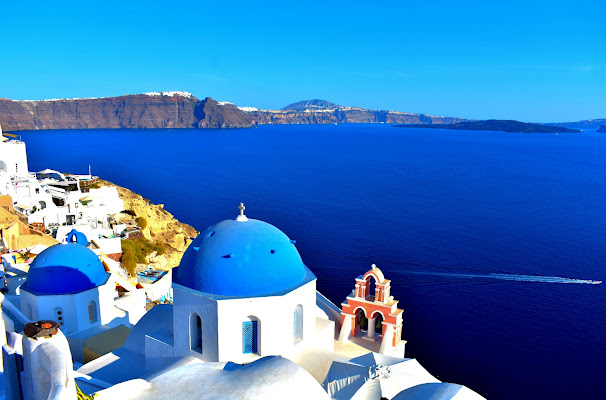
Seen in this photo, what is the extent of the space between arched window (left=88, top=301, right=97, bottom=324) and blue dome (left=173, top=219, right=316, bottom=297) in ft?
18.3

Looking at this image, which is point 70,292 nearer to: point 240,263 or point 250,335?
point 250,335

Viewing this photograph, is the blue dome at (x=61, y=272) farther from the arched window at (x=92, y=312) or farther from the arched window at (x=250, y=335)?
the arched window at (x=250, y=335)

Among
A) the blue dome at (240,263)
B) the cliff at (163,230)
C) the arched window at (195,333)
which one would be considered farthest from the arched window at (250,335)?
the cliff at (163,230)

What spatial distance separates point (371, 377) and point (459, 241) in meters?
31.9

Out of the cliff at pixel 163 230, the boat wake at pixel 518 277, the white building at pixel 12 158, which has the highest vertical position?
the white building at pixel 12 158

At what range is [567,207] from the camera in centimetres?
5103

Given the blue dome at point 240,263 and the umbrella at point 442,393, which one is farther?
the blue dome at point 240,263

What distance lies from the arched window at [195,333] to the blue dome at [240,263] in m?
0.77

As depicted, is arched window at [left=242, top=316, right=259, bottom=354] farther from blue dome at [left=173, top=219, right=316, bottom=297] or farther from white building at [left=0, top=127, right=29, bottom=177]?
white building at [left=0, top=127, right=29, bottom=177]

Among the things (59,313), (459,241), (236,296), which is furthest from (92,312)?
(459,241)

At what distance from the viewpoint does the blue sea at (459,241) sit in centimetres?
2367

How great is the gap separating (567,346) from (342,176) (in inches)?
1996

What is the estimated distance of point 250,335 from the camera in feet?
34.2

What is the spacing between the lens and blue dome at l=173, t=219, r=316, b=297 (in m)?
10.1
